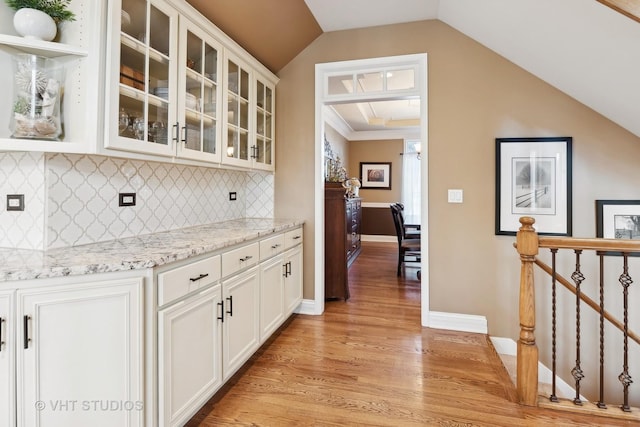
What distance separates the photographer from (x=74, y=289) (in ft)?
4.19

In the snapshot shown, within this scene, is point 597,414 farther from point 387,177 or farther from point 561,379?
point 387,177

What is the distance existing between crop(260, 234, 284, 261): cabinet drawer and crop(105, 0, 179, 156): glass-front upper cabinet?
90cm

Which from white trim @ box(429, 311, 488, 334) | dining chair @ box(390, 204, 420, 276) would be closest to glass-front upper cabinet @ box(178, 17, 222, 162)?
white trim @ box(429, 311, 488, 334)

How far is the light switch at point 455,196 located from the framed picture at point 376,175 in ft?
16.4

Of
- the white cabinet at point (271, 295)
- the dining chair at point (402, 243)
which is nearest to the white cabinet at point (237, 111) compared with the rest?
the white cabinet at point (271, 295)

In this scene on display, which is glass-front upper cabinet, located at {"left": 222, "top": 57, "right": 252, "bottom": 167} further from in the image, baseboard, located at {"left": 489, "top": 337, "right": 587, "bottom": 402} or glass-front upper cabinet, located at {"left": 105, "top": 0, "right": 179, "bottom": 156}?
baseboard, located at {"left": 489, "top": 337, "right": 587, "bottom": 402}

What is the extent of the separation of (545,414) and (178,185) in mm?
2743

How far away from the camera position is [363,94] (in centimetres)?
320

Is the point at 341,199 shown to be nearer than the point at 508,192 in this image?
No

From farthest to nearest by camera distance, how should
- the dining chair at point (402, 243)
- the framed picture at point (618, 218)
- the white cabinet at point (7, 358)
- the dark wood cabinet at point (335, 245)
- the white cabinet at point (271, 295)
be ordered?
the dining chair at point (402, 243)
the dark wood cabinet at point (335, 245)
the framed picture at point (618, 218)
the white cabinet at point (271, 295)
the white cabinet at point (7, 358)

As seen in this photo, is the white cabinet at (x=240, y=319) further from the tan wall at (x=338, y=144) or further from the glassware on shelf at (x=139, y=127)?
the tan wall at (x=338, y=144)

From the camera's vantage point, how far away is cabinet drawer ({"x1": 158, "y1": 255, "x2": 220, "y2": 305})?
4.92 feet

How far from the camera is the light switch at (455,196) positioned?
9.86ft

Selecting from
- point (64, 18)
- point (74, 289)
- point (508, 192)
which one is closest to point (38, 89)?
point (64, 18)
